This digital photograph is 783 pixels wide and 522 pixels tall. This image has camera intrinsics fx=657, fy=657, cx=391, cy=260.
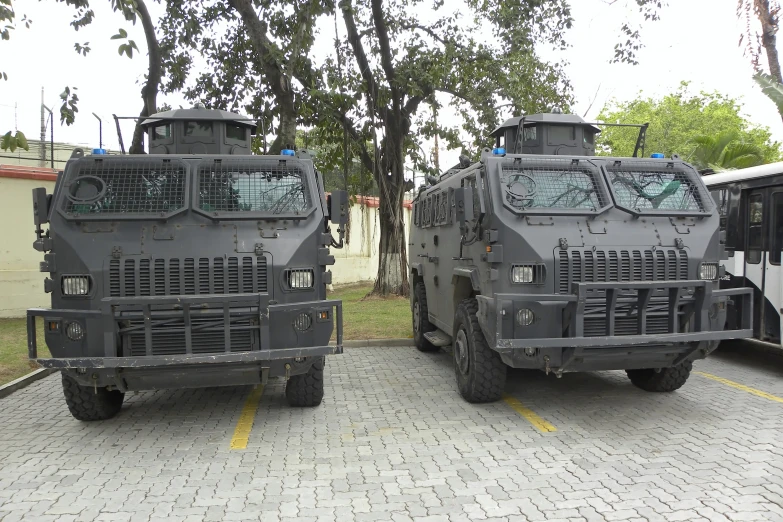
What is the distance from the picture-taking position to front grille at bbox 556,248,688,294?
5.98 meters

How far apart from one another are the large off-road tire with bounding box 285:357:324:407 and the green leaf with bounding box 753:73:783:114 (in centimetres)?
1245

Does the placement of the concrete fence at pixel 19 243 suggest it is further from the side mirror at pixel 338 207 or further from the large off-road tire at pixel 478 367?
the large off-road tire at pixel 478 367

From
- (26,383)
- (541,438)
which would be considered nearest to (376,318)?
(26,383)

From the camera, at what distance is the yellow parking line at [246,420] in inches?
222

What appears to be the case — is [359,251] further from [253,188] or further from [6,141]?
[6,141]

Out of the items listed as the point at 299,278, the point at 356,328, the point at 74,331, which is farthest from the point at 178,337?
the point at 356,328

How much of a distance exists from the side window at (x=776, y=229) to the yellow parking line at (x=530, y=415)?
12.8 ft

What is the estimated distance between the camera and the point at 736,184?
8828mm

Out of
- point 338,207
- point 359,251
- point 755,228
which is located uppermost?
point 338,207

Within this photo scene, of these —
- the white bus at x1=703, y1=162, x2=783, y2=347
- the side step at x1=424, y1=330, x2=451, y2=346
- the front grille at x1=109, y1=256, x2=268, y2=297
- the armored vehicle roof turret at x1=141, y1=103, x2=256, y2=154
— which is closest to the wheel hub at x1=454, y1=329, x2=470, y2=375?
the side step at x1=424, y1=330, x2=451, y2=346

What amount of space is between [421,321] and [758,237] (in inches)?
183

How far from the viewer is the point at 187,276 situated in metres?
5.75

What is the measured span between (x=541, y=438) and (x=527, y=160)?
2.77 meters

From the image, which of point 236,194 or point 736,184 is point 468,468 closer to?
point 236,194
